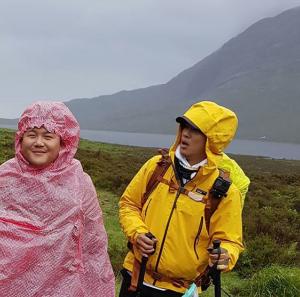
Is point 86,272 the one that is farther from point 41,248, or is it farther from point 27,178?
point 27,178

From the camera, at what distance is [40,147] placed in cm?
284

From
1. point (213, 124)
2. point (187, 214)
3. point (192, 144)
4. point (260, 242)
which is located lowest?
point (260, 242)

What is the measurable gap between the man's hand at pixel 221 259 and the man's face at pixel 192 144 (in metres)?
0.66

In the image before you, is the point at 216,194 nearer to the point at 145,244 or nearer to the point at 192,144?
the point at 192,144

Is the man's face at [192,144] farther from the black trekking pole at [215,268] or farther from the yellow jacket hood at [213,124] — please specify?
the black trekking pole at [215,268]

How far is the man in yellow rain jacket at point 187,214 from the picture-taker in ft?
10.7

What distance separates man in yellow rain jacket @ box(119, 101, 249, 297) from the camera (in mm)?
3264

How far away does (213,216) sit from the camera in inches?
130

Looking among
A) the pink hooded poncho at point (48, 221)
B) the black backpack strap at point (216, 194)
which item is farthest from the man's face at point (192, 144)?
the pink hooded poncho at point (48, 221)

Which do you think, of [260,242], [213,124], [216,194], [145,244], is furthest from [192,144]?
[260,242]

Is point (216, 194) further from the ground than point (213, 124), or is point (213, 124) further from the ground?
point (213, 124)

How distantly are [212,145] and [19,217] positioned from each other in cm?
136

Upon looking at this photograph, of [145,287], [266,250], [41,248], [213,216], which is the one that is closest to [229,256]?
[213,216]

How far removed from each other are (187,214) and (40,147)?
105cm
